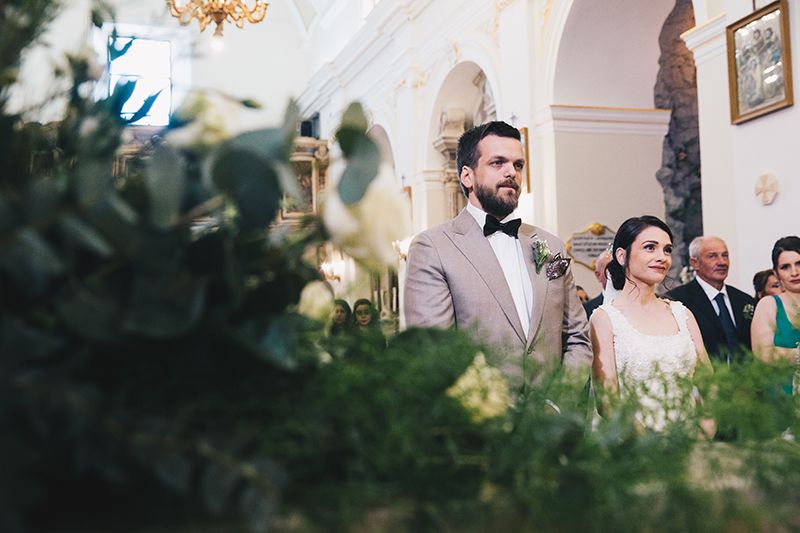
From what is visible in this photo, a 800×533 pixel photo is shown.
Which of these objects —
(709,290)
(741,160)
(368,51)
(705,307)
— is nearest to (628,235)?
(705,307)

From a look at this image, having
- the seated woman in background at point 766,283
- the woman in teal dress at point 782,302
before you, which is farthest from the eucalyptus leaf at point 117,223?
the seated woman in background at point 766,283

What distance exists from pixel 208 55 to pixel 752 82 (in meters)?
6.29

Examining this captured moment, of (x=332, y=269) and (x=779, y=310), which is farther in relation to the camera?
(x=779, y=310)

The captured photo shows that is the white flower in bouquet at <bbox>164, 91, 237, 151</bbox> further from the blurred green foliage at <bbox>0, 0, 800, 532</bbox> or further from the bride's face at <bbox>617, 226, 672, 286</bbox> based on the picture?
the bride's face at <bbox>617, 226, 672, 286</bbox>

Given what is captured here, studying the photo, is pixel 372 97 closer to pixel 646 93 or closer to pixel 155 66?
pixel 646 93

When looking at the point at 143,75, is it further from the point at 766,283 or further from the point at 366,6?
the point at 366,6

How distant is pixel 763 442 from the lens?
1.07 meters

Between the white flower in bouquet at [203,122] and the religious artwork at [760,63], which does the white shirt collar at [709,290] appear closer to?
the religious artwork at [760,63]

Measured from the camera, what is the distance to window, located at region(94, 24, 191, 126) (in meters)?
1.03

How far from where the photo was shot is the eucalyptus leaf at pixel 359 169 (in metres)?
0.80

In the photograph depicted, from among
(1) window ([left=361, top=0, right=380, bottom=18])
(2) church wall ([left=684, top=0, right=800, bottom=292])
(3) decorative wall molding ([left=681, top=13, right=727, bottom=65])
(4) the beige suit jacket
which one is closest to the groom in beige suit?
(4) the beige suit jacket

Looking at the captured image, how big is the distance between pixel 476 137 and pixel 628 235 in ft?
4.01

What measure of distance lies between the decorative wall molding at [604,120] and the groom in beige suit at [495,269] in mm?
6600

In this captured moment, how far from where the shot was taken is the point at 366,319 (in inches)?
40.4
